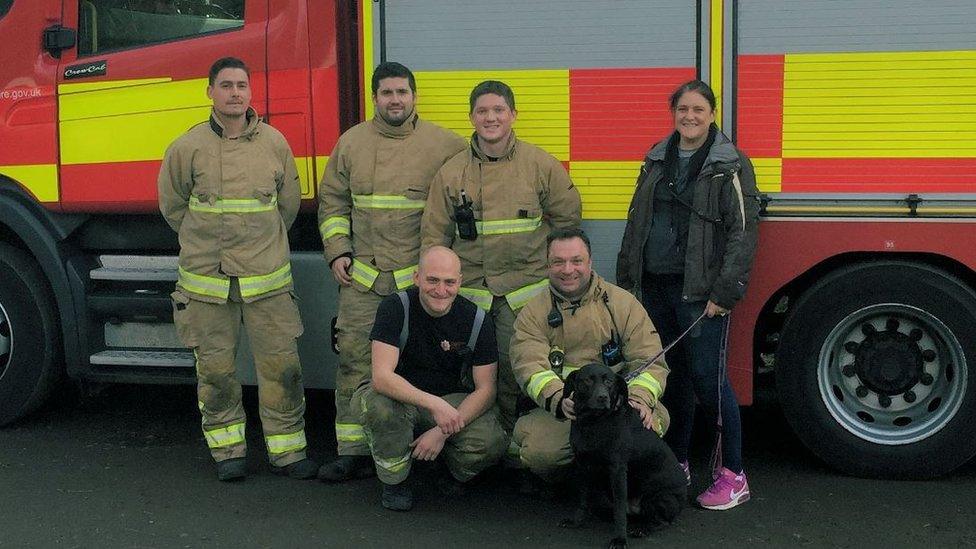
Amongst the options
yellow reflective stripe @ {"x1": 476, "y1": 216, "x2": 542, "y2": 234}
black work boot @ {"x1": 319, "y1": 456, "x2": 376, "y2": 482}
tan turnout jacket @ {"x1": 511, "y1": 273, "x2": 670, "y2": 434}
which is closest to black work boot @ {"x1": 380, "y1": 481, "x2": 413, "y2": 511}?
black work boot @ {"x1": 319, "y1": 456, "x2": 376, "y2": 482}

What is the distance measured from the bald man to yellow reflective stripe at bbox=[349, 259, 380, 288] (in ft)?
0.79

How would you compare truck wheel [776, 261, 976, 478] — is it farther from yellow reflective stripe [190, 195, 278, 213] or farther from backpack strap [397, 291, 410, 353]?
yellow reflective stripe [190, 195, 278, 213]

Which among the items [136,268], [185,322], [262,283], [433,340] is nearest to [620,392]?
[433,340]

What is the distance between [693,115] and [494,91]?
775 mm

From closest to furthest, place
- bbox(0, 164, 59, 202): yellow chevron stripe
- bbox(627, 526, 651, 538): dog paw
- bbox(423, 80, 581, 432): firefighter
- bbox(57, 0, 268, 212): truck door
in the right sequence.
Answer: bbox(627, 526, 651, 538): dog paw < bbox(423, 80, 581, 432): firefighter < bbox(57, 0, 268, 212): truck door < bbox(0, 164, 59, 202): yellow chevron stripe

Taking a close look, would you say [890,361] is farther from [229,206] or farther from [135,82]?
[135,82]

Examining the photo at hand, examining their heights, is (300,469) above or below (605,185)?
below

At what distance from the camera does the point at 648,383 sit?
162 inches

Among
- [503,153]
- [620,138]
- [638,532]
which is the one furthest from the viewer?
[620,138]

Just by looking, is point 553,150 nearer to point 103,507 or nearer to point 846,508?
point 846,508

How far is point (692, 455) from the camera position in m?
5.06

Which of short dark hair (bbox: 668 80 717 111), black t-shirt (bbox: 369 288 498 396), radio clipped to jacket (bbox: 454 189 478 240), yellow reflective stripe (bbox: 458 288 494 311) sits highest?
short dark hair (bbox: 668 80 717 111)

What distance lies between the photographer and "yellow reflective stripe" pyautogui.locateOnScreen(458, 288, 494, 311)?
4.61 m

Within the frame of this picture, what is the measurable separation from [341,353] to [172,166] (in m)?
1.03
